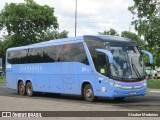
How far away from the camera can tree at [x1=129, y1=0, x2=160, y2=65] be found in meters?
37.4

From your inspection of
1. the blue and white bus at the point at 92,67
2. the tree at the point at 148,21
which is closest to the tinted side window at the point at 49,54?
the blue and white bus at the point at 92,67

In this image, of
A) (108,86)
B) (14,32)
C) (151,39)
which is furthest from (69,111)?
(14,32)

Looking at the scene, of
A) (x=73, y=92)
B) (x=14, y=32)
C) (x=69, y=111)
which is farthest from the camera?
(x=14, y=32)

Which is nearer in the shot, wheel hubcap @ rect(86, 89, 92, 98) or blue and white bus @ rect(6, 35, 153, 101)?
blue and white bus @ rect(6, 35, 153, 101)

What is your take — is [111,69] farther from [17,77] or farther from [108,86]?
[17,77]

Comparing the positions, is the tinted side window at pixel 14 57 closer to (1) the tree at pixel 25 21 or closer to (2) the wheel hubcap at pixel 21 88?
(2) the wheel hubcap at pixel 21 88

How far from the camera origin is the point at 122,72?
2047 centimetres

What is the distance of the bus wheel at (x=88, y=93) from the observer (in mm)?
21416

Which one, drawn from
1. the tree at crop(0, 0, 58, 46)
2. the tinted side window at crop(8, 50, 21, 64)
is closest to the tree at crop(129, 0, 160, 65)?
the tinted side window at crop(8, 50, 21, 64)

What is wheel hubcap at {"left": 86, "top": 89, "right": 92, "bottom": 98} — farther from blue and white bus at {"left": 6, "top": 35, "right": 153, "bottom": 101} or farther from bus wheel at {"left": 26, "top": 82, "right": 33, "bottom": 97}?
bus wheel at {"left": 26, "top": 82, "right": 33, "bottom": 97}

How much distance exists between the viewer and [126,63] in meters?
20.7

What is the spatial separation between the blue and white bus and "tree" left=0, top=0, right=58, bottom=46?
43.8 m

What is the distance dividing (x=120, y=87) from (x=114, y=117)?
21.8 feet

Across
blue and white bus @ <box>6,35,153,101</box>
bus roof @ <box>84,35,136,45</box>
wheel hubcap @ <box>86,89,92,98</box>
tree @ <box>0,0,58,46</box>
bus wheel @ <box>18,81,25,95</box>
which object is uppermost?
tree @ <box>0,0,58,46</box>
